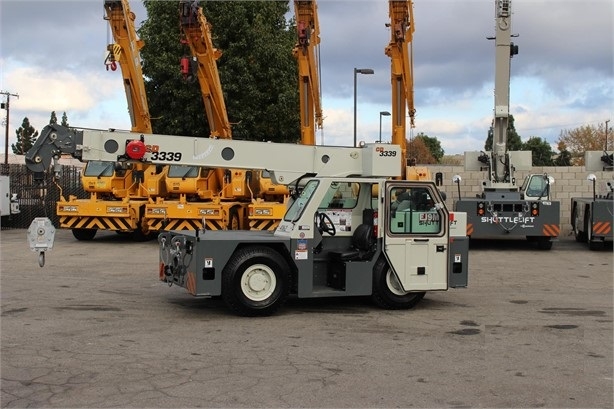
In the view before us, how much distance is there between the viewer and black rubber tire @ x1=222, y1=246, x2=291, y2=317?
31.8ft

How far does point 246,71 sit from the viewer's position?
3156 cm

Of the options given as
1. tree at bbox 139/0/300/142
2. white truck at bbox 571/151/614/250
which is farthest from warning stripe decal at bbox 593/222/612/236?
tree at bbox 139/0/300/142

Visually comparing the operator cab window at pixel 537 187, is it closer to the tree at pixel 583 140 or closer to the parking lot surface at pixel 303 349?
the parking lot surface at pixel 303 349

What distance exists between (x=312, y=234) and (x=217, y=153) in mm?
2000

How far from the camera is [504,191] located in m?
22.1

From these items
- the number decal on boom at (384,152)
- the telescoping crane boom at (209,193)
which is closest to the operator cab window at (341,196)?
the number decal on boom at (384,152)

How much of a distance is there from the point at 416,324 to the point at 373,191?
84.9 inches

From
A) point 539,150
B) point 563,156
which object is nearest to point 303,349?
point 563,156

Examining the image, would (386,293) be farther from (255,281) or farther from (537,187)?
(537,187)

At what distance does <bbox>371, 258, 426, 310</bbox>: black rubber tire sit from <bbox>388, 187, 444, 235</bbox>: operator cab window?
565 mm

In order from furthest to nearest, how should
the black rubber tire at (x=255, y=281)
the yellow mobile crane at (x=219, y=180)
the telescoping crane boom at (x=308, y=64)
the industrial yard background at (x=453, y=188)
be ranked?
1. the industrial yard background at (x=453, y=188)
2. the telescoping crane boom at (x=308, y=64)
3. the yellow mobile crane at (x=219, y=180)
4. the black rubber tire at (x=255, y=281)

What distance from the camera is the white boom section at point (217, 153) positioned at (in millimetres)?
10344

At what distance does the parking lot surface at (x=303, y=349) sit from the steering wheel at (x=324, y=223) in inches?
45.4

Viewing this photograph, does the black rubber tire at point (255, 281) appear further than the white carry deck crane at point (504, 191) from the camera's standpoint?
No
